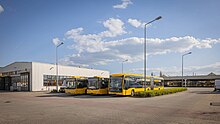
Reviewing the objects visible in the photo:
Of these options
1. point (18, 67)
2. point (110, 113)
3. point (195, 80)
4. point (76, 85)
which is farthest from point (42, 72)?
point (195, 80)

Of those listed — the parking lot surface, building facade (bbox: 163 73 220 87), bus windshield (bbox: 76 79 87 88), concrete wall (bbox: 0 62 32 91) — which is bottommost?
building facade (bbox: 163 73 220 87)

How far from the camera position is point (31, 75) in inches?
1801

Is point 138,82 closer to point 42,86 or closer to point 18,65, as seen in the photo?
point 42,86

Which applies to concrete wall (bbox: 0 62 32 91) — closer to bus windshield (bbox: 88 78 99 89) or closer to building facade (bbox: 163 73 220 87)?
bus windshield (bbox: 88 78 99 89)

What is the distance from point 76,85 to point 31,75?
1783 centimetres

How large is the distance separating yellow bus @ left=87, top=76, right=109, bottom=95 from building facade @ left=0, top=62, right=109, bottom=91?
1427cm

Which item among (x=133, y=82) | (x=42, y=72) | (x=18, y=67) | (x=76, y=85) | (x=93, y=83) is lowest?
(x=76, y=85)

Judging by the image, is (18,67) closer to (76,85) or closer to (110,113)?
(76,85)

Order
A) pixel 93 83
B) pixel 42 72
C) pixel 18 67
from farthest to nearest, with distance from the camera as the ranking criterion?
1. pixel 18 67
2. pixel 42 72
3. pixel 93 83

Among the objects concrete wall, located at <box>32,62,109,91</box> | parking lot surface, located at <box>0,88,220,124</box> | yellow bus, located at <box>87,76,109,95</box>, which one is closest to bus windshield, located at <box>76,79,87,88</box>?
yellow bus, located at <box>87,76,109,95</box>

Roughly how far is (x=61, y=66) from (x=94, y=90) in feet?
85.3

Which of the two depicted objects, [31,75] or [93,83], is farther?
[31,75]

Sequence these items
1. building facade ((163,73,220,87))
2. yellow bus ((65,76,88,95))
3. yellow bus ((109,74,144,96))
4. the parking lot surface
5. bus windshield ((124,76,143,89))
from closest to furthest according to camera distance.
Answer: the parking lot surface → yellow bus ((109,74,144,96)) → bus windshield ((124,76,143,89)) → yellow bus ((65,76,88,95)) → building facade ((163,73,220,87))

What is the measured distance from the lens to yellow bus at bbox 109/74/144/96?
26594mm
